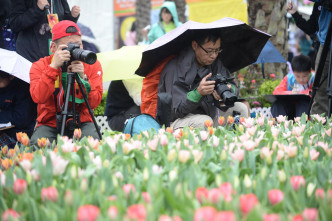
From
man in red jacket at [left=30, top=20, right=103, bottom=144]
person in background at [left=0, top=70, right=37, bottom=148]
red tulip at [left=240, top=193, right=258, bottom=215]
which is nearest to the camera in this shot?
red tulip at [left=240, top=193, right=258, bottom=215]

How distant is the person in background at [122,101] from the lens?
594 cm

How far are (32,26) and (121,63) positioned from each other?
4.16 ft

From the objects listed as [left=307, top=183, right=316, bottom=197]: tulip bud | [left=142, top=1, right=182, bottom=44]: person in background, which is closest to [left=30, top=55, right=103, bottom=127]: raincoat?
[left=307, top=183, right=316, bottom=197]: tulip bud

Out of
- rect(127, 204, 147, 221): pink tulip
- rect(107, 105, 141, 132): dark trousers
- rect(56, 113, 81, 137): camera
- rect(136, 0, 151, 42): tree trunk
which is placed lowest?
rect(136, 0, 151, 42): tree trunk

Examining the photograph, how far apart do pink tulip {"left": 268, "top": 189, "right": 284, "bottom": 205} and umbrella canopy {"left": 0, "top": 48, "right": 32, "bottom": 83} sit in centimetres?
354

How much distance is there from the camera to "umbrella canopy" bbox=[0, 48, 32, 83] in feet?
15.9

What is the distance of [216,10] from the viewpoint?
10828 millimetres

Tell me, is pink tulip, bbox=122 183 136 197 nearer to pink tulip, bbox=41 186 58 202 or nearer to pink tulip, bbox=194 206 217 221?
pink tulip, bbox=41 186 58 202

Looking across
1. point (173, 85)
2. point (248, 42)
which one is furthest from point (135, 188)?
point (248, 42)

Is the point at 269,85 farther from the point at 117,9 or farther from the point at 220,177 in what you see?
the point at 117,9

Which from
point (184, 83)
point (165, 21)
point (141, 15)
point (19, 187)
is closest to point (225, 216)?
point (19, 187)

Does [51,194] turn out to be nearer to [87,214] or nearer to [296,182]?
[87,214]

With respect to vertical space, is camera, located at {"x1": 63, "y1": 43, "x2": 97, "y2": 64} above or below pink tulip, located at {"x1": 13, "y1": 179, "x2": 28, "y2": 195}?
above

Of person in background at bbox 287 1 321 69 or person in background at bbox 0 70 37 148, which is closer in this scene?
person in background at bbox 0 70 37 148
